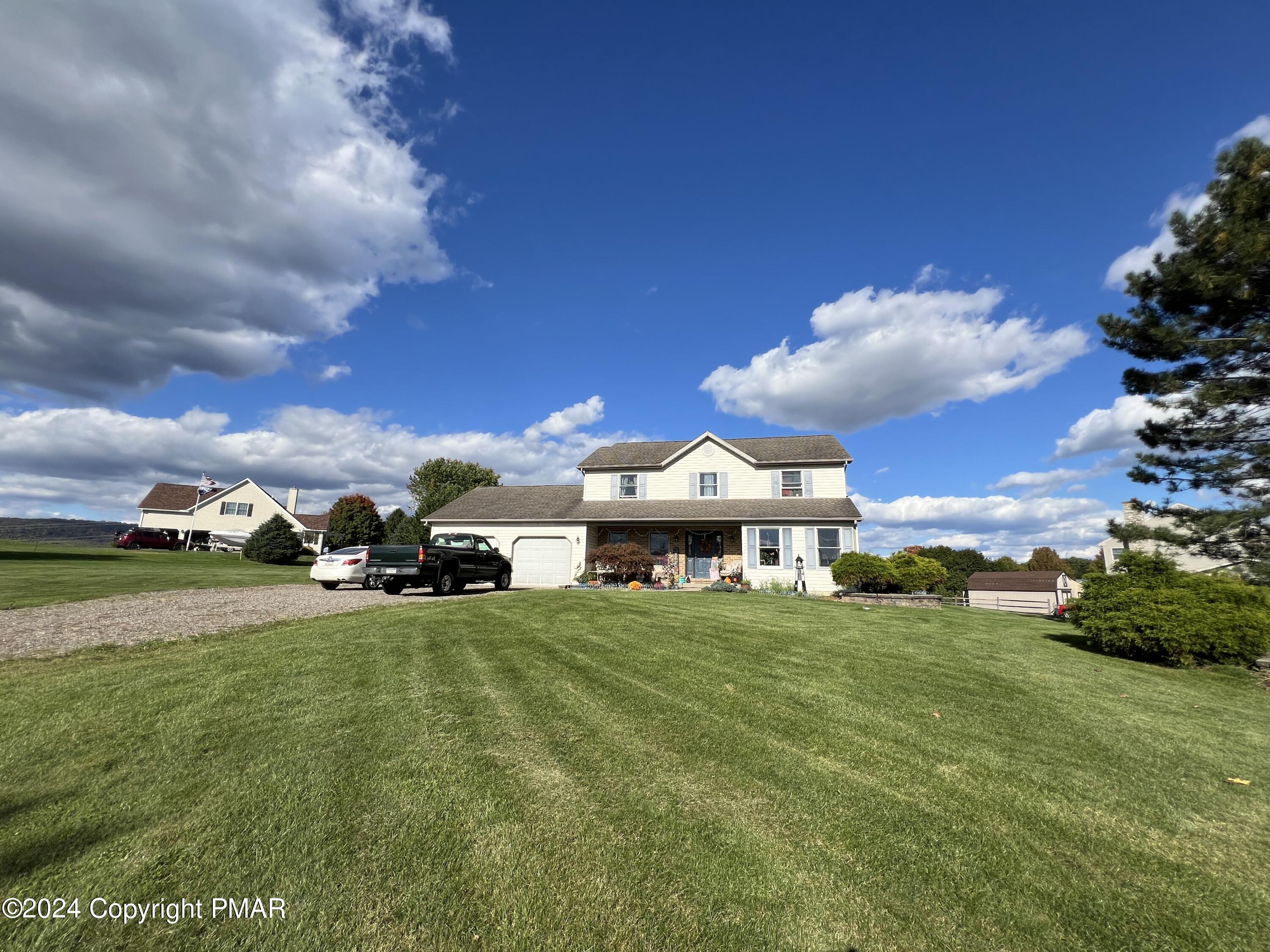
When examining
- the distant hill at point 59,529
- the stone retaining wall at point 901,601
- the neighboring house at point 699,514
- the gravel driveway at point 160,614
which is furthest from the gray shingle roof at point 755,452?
the distant hill at point 59,529

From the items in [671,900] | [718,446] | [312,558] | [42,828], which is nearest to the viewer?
[671,900]

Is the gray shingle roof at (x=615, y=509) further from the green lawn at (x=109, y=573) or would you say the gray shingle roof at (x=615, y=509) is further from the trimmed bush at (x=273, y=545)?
the trimmed bush at (x=273, y=545)

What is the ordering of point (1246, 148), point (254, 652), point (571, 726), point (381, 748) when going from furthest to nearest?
point (1246, 148) < point (254, 652) < point (571, 726) < point (381, 748)

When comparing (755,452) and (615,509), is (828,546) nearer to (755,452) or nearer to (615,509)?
(755,452)

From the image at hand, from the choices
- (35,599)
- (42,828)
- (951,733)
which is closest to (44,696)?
(42,828)

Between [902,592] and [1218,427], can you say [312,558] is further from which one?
[1218,427]

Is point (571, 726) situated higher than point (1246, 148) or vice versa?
point (1246, 148)

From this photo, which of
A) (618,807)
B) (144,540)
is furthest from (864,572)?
(144,540)

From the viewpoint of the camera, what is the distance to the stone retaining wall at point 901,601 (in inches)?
703

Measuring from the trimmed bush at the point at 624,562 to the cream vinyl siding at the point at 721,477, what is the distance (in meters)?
4.25

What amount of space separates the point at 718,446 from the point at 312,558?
120 feet

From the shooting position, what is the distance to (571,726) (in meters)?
4.67

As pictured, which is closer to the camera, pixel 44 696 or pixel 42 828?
pixel 42 828

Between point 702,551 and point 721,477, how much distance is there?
12.2 ft
